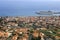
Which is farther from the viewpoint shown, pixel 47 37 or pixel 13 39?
pixel 47 37

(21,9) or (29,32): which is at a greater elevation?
(29,32)

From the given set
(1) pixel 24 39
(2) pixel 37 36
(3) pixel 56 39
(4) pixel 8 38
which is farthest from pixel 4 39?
(3) pixel 56 39

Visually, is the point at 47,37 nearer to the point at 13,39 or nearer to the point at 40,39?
the point at 40,39

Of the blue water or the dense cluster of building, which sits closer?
the dense cluster of building

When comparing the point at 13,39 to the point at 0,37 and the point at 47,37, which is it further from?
the point at 47,37

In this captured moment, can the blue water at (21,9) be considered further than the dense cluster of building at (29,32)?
Yes

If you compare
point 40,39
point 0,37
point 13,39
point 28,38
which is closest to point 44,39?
point 40,39

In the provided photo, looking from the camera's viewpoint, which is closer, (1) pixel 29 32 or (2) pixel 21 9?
(1) pixel 29 32

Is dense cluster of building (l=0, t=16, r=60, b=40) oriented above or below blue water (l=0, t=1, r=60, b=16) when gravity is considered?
above

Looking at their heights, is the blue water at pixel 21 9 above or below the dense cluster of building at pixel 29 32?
below
